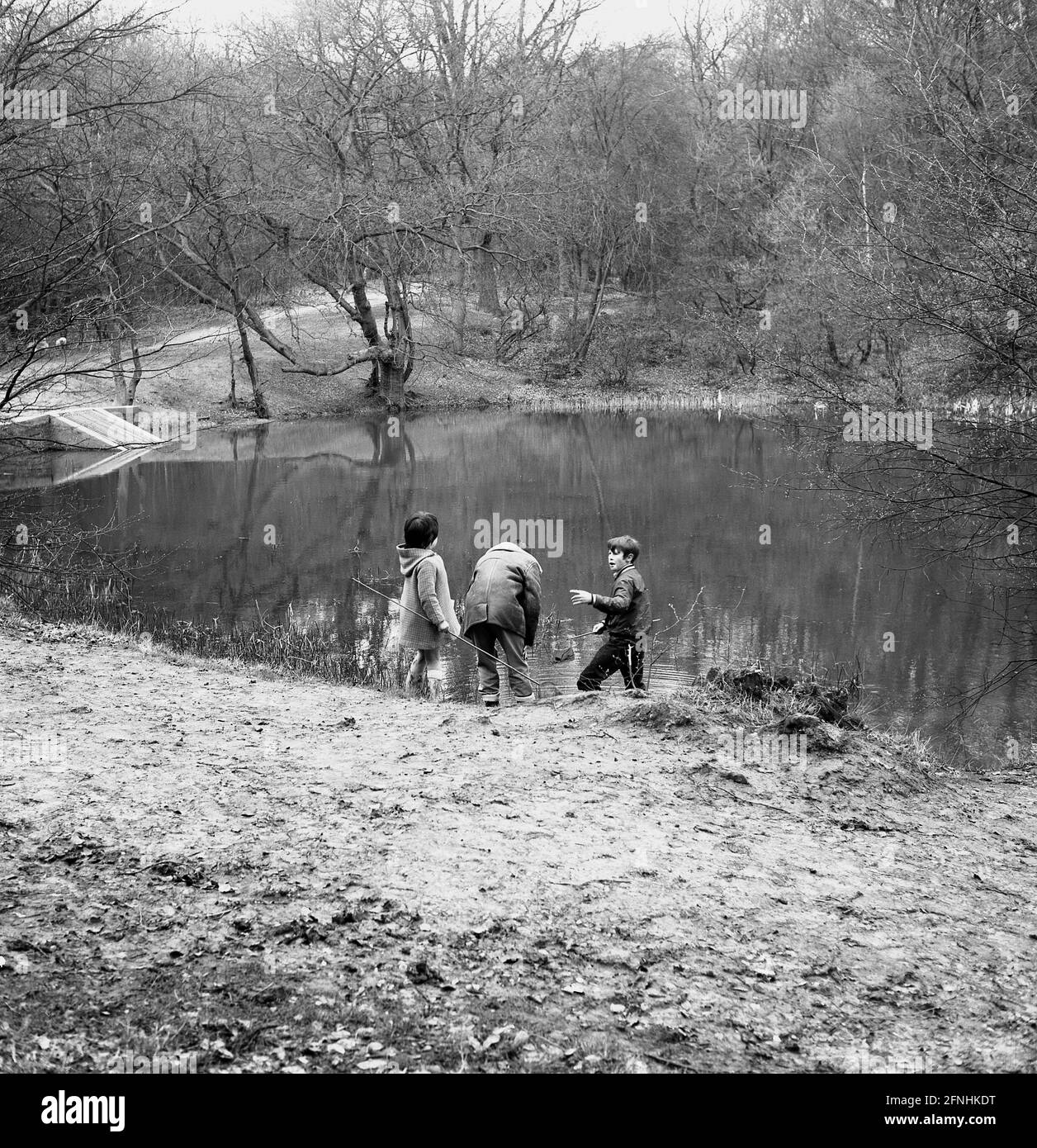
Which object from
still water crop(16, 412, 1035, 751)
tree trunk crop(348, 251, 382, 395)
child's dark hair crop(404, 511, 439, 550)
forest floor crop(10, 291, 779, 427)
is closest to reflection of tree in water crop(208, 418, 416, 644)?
still water crop(16, 412, 1035, 751)

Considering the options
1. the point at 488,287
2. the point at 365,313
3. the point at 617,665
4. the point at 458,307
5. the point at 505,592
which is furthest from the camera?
the point at 488,287

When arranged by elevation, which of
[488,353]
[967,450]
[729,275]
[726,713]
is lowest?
[726,713]

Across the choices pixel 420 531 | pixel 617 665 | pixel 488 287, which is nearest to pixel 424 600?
pixel 420 531

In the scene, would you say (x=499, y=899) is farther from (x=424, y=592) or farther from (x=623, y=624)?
(x=623, y=624)

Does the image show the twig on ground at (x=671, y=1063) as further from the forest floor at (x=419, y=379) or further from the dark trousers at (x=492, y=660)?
the forest floor at (x=419, y=379)

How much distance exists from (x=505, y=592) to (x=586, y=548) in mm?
8339

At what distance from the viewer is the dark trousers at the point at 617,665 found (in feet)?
30.8

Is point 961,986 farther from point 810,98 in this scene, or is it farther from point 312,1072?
point 810,98

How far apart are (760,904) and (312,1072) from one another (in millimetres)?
2370

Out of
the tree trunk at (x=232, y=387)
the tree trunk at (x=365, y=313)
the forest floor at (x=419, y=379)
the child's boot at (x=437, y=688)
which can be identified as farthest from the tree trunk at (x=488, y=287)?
the child's boot at (x=437, y=688)

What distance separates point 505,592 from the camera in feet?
29.5

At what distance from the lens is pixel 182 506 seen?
70.6 feet

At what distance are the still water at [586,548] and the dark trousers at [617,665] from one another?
1079mm
